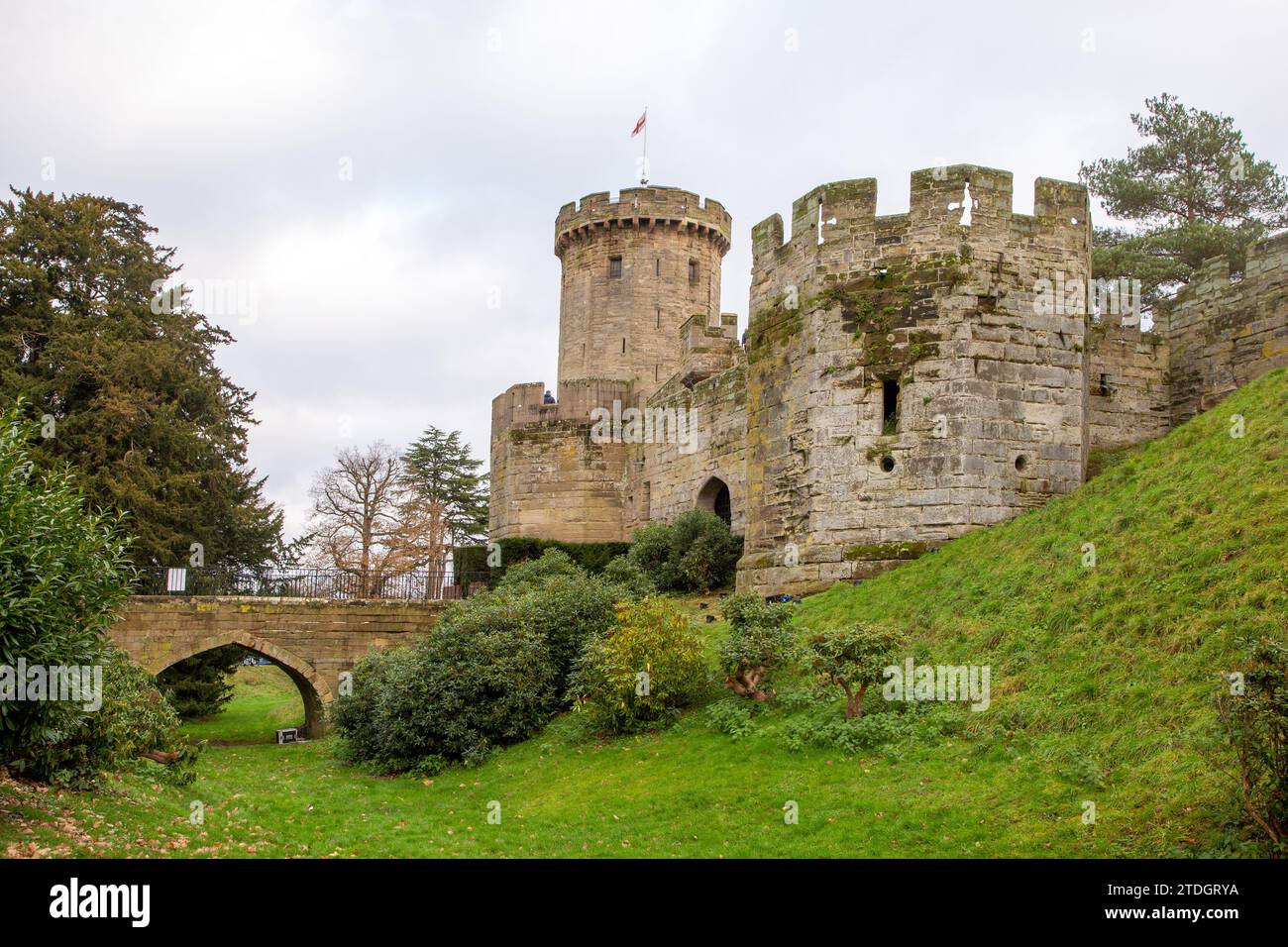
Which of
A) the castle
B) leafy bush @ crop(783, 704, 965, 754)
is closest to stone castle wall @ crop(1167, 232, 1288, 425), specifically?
the castle

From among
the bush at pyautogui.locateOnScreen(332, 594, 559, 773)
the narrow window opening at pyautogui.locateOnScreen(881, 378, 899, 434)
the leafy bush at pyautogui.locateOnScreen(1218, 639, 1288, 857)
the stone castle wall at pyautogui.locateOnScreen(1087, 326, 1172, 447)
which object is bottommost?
the bush at pyautogui.locateOnScreen(332, 594, 559, 773)

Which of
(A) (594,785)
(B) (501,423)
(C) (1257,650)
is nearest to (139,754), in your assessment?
(A) (594,785)

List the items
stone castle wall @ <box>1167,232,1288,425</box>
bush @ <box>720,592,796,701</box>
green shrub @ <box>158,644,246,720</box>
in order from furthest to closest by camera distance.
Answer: green shrub @ <box>158,644,246,720</box> → stone castle wall @ <box>1167,232,1288,425</box> → bush @ <box>720,592,796,701</box>

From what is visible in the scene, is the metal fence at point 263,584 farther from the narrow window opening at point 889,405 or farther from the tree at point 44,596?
the tree at point 44,596

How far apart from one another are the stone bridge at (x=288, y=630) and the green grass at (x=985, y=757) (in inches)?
384

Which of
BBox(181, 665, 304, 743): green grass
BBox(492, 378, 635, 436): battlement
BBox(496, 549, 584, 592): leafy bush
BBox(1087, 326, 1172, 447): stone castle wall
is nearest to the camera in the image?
BBox(1087, 326, 1172, 447): stone castle wall

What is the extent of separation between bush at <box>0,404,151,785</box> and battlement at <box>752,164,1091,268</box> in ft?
36.6

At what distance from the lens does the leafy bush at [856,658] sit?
11.6m

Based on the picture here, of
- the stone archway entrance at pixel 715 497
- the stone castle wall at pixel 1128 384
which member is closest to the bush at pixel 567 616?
the stone archway entrance at pixel 715 497

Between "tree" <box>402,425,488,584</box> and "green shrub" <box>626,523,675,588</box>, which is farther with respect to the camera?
"tree" <box>402,425,488,584</box>

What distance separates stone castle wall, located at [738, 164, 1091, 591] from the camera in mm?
15914

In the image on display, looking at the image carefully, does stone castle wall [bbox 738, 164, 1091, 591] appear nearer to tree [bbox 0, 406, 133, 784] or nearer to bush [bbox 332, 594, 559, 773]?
bush [bbox 332, 594, 559, 773]
